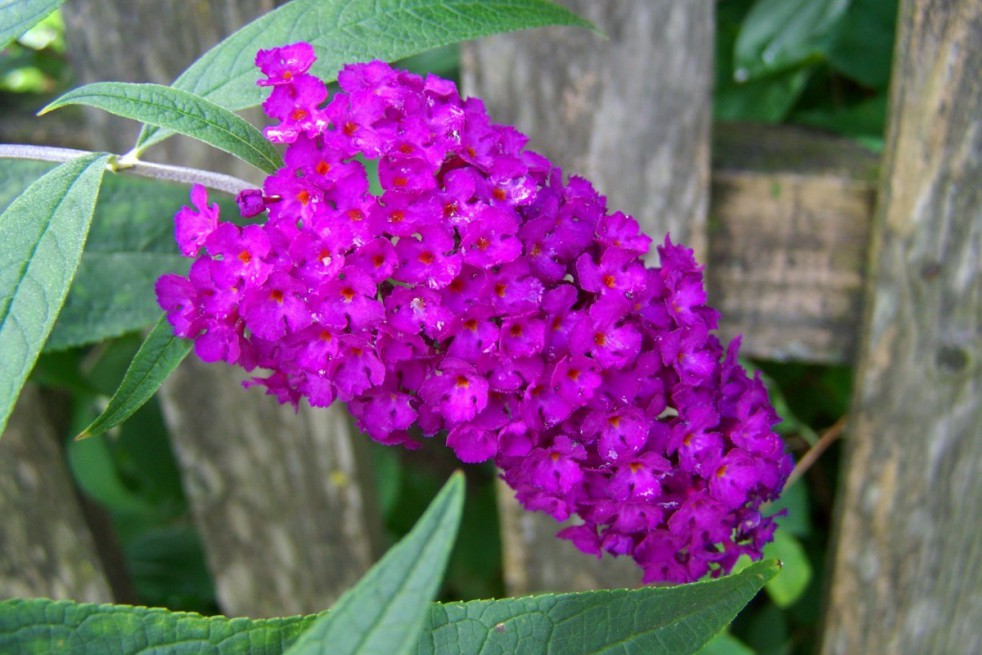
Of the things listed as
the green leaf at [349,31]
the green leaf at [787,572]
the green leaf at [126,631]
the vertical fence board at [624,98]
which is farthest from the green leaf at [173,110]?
the green leaf at [787,572]

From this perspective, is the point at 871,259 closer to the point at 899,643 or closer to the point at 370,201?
the point at 899,643

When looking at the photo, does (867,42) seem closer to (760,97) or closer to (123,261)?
(760,97)

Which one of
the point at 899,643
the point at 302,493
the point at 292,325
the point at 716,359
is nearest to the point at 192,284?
the point at 292,325

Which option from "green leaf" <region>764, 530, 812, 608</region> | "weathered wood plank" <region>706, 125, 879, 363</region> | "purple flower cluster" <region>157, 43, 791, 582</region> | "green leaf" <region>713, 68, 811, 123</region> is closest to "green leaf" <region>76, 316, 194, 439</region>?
"purple flower cluster" <region>157, 43, 791, 582</region>

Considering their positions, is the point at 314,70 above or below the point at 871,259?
above

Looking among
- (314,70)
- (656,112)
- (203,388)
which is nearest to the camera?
(314,70)

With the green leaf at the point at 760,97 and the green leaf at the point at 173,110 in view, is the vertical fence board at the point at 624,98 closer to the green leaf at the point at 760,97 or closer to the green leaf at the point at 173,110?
the green leaf at the point at 760,97

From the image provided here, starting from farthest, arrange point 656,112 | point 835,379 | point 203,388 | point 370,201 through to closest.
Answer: point 835,379, point 203,388, point 656,112, point 370,201

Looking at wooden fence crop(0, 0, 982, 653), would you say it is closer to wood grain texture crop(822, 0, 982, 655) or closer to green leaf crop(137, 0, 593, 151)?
wood grain texture crop(822, 0, 982, 655)
